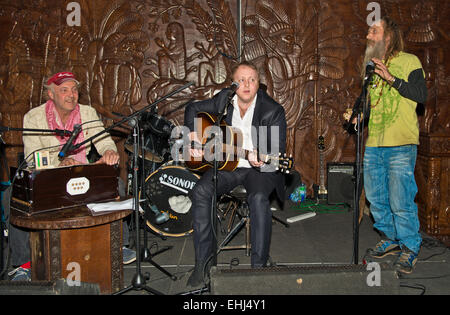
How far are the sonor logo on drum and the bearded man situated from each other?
5.89 feet

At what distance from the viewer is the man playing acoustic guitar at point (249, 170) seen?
3.25m

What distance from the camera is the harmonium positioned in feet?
9.53

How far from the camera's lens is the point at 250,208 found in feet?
10.8

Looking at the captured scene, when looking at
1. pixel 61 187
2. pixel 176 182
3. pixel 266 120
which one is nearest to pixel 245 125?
pixel 266 120

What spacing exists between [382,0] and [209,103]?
365 cm

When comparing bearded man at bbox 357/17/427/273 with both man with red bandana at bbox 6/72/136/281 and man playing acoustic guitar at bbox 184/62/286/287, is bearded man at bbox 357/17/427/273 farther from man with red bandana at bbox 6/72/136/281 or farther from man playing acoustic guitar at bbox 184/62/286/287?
man with red bandana at bbox 6/72/136/281

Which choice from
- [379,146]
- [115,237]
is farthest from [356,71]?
[115,237]

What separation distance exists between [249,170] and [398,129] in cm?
128

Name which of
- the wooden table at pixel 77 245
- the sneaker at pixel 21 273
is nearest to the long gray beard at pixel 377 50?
the wooden table at pixel 77 245

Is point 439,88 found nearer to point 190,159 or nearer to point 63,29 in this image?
point 190,159

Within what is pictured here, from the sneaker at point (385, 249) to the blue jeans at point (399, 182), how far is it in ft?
0.32

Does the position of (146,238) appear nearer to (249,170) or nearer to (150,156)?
(249,170)

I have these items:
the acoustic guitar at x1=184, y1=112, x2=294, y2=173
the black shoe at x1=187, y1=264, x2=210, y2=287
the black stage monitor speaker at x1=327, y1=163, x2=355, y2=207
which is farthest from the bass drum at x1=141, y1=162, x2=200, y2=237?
the black stage monitor speaker at x1=327, y1=163, x2=355, y2=207

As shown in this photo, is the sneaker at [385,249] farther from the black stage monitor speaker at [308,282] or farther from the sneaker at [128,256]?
the sneaker at [128,256]
